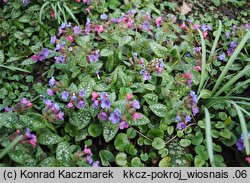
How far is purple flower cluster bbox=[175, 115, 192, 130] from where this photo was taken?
2207 mm

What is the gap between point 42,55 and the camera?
2.60 metres

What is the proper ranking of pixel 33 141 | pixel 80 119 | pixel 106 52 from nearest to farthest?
pixel 33 141 < pixel 80 119 < pixel 106 52

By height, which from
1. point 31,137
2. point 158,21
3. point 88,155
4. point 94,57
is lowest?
point 88,155

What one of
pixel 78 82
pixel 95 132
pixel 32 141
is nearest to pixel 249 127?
pixel 95 132

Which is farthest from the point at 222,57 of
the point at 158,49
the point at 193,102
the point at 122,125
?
the point at 122,125

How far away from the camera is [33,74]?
8.80 ft

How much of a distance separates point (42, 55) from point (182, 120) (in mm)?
1151

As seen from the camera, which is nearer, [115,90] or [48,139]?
[48,139]

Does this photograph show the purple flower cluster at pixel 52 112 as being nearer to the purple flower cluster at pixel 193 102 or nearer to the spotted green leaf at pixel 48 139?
the spotted green leaf at pixel 48 139

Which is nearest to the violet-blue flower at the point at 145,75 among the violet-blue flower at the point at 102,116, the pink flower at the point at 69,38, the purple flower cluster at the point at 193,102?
the purple flower cluster at the point at 193,102

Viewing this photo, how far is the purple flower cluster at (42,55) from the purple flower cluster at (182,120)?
1.08 metres

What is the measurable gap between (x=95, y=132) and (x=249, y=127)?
998mm

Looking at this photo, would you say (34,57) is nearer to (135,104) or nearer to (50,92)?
(50,92)

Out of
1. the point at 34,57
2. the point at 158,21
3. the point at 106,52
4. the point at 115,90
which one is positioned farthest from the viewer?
the point at 158,21
